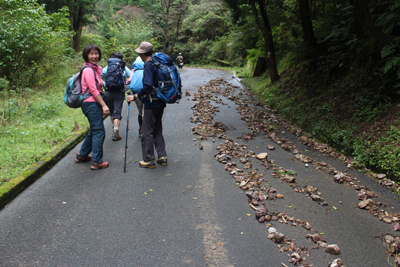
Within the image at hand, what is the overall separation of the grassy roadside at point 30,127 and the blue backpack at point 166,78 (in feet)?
9.54

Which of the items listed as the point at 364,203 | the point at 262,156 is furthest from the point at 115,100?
the point at 364,203

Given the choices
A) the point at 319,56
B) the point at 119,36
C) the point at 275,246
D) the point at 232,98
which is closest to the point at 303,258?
the point at 275,246

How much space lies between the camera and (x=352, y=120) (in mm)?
7199

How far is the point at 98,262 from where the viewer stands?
3.21m

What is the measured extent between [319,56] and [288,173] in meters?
7.26

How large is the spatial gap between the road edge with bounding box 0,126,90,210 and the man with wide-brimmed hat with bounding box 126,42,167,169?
187 centimetres

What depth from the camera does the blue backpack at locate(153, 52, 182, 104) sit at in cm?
557

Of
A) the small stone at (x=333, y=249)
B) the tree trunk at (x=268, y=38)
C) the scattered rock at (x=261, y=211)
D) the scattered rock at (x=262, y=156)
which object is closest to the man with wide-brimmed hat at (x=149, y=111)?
the scattered rock at (x=262, y=156)

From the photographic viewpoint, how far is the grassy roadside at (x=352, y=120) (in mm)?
5734

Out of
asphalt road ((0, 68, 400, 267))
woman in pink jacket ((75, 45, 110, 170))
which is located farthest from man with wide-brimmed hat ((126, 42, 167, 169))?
woman in pink jacket ((75, 45, 110, 170))

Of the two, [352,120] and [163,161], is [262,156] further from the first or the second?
[352,120]

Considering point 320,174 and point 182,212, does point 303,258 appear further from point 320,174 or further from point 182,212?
point 320,174

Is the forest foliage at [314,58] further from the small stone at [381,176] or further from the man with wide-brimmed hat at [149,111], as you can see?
the man with wide-brimmed hat at [149,111]

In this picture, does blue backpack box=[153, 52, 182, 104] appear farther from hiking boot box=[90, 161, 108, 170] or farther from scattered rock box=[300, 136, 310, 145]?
scattered rock box=[300, 136, 310, 145]
